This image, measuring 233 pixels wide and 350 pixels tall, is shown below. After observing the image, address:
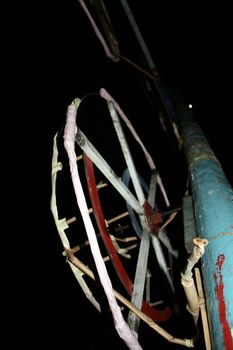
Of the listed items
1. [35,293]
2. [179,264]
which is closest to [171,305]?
[179,264]

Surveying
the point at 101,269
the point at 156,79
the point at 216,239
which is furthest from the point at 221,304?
the point at 156,79

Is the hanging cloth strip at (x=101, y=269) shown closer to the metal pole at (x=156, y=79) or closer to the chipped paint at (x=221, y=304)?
the chipped paint at (x=221, y=304)

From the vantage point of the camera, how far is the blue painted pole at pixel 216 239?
4.57ft

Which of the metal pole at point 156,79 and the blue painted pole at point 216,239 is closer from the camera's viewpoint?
the blue painted pole at point 216,239

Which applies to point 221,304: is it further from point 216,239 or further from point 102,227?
point 102,227

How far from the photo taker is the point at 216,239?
1.76 meters

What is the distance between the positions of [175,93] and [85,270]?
23.1ft

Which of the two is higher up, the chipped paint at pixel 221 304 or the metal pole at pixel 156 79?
the metal pole at pixel 156 79

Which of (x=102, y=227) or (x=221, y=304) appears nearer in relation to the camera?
(x=221, y=304)

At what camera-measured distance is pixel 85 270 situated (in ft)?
7.38

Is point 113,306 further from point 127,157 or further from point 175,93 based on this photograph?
point 175,93

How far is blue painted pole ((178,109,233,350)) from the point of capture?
139 cm

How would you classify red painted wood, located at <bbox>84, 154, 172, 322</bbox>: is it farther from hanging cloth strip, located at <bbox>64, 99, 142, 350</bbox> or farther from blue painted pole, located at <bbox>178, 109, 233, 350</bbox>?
blue painted pole, located at <bbox>178, 109, 233, 350</bbox>

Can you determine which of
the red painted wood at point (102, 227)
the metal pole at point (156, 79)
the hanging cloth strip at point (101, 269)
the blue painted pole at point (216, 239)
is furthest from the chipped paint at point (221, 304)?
the metal pole at point (156, 79)
